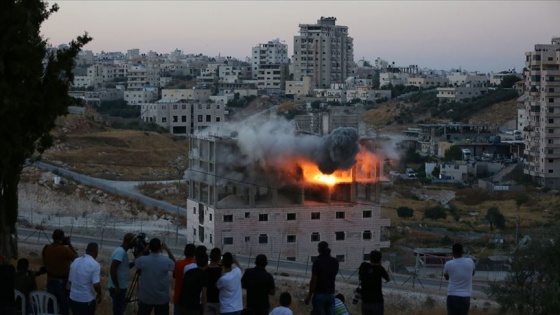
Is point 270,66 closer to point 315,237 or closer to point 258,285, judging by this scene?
point 315,237

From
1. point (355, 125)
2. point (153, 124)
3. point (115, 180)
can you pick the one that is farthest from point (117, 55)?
point (355, 125)

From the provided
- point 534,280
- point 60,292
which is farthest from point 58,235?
point 534,280

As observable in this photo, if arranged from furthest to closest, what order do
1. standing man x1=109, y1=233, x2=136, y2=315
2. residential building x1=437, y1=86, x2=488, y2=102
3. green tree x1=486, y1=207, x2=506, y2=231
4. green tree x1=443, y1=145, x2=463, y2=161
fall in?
residential building x1=437, y1=86, x2=488, y2=102
green tree x1=443, y1=145, x2=463, y2=161
green tree x1=486, y1=207, x2=506, y2=231
standing man x1=109, y1=233, x2=136, y2=315

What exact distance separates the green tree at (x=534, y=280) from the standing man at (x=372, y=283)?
5646mm

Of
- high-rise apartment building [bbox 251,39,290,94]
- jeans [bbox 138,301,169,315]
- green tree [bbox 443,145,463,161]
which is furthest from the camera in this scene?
high-rise apartment building [bbox 251,39,290,94]

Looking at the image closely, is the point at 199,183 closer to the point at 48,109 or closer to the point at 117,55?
the point at 48,109

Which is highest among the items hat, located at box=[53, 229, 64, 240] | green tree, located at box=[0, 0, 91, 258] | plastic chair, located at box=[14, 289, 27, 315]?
green tree, located at box=[0, 0, 91, 258]

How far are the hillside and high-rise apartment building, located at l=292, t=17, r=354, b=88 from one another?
63.2 meters

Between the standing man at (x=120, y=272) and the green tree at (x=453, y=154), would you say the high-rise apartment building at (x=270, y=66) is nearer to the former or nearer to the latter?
the green tree at (x=453, y=154)

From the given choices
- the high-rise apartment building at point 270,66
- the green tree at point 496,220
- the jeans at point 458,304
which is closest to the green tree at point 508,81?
the high-rise apartment building at point 270,66

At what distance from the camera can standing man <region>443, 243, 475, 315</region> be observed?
11156 mm

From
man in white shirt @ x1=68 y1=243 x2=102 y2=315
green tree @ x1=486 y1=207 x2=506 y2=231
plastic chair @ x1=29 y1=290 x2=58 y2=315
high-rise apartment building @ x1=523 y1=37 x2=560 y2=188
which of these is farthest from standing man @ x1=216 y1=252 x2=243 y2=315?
high-rise apartment building @ x1=523 y1=37 x2=560 y2=188

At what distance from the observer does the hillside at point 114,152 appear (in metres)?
53.1

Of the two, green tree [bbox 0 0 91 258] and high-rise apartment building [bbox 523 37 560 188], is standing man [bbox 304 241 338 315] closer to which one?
green tree [bbox 0 0 91 258]
